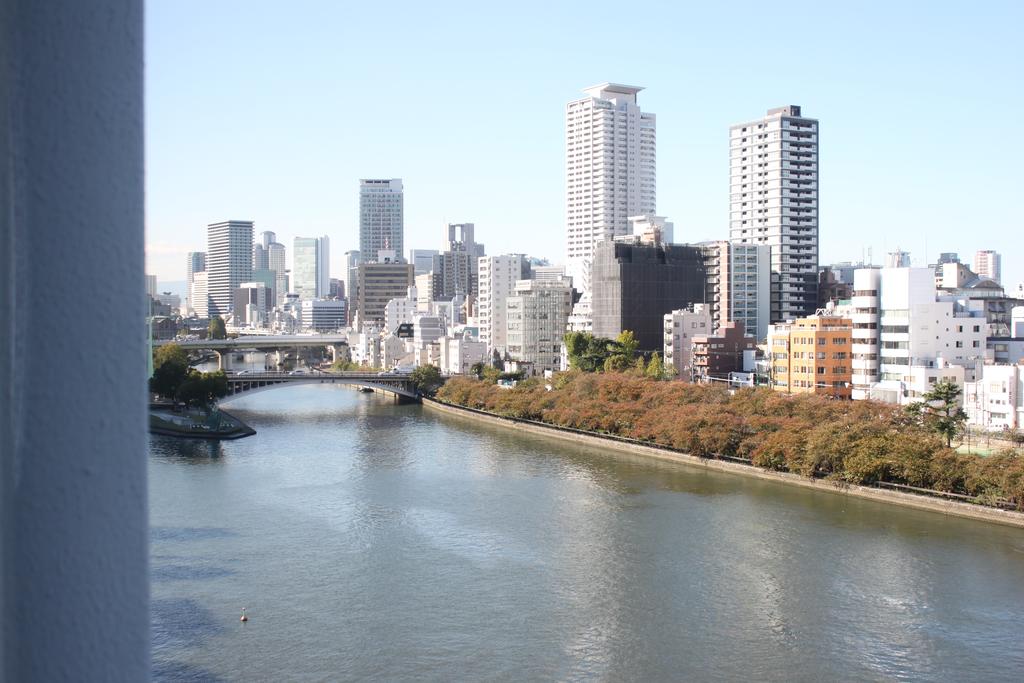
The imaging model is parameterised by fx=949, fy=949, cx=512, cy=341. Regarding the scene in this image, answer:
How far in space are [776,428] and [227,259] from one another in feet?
180

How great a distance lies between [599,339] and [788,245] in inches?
289

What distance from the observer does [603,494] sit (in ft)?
27.3

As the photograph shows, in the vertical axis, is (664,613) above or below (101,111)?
below

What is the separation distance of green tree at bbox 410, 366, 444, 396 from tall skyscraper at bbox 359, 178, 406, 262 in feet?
115

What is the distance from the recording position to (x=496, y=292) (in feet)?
73.9

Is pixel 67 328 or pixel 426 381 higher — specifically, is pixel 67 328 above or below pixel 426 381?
above

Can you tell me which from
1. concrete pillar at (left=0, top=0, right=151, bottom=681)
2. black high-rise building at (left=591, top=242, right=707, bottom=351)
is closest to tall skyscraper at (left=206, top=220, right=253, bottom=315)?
black high-rise building at (left=591, top=242, right=707, bottom=351)

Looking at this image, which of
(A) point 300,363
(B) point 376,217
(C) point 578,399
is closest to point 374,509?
(C) point 578,399

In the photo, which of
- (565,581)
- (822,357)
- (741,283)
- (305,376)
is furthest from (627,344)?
(565,581)

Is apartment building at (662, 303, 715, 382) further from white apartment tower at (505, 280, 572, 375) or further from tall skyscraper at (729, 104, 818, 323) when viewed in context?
tall skyscraper at (729, 104, 818, 323)

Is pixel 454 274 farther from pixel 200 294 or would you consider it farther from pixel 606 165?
pixel 200 294

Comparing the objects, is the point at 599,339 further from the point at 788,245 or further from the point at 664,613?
the point at 664,613

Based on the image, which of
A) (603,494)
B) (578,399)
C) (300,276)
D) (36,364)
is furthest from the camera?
(300,276)

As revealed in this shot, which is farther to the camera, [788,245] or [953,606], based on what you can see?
[788,245]
